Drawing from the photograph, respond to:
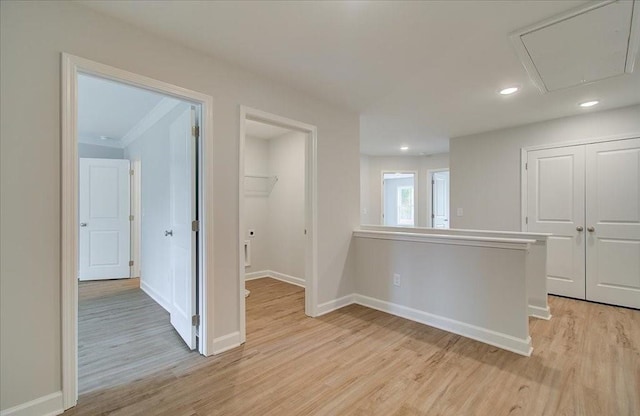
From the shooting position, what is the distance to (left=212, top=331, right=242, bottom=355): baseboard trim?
235 centimetres

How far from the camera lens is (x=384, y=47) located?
2.19 m

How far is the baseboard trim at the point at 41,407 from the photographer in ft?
5.02

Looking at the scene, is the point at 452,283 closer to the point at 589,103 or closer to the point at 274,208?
the point at 589,103

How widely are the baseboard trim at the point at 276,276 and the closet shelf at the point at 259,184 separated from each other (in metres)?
1.38

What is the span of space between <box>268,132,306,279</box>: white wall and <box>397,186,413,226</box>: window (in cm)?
675

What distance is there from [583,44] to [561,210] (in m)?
2.59

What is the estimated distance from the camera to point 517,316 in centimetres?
237

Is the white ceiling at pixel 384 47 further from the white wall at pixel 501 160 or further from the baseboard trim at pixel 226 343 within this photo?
the baseboard trim at pixel 226 343

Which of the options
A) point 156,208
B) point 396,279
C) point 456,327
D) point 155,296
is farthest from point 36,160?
point 456,327

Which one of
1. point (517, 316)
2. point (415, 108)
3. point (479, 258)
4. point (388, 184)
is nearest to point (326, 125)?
point (415, 108)

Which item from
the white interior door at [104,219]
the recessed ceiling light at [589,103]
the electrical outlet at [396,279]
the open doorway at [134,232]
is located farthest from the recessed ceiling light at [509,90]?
the white interior door at [104,219]

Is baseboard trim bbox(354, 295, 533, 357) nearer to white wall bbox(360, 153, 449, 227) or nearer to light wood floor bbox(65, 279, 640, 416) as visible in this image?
light wood floor bbox(65, 279, 640, 416)

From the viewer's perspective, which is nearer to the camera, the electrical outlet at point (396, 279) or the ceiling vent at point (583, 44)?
the ceiling vent at point (583, 44)

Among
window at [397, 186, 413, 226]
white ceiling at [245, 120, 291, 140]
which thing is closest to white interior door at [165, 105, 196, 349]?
white ceiling at [245, 120, 291, 140]
